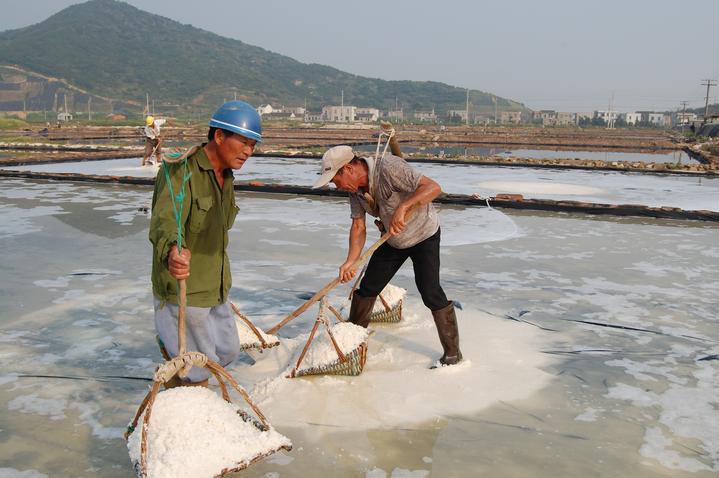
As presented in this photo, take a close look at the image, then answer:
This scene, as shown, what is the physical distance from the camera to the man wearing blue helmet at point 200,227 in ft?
7.97

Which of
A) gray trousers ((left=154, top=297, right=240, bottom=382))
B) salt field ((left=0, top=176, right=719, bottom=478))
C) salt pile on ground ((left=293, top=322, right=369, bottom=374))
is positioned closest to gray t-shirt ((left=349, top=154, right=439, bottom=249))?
salt pile on ground ((left=293, top=322, right=369, bottom=374))

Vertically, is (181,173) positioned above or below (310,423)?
above

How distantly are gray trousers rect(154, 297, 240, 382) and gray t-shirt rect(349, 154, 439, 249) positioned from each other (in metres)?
1.14

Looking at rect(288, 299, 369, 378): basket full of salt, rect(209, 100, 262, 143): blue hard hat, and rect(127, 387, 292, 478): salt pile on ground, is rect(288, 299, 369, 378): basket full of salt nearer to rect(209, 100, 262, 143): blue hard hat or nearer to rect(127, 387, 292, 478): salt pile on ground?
rect(127, 387, 292, 478): salt pile on ground

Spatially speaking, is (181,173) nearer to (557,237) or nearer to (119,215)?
(557,237)

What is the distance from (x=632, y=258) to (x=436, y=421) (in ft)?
15.3

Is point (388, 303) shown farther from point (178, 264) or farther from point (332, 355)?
point (178, 264)

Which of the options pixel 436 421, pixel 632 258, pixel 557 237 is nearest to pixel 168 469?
pixel 436 421

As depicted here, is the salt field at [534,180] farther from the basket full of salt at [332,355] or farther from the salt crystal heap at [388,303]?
the basket full of salt at [332,355]

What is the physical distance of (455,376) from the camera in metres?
3.69

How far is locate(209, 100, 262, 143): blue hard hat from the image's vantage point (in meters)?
2.49

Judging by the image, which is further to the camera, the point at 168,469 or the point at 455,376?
the point at 455,376

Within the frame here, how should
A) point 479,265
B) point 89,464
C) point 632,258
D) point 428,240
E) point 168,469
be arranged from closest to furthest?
1. point 168,469
2. point 89,464
3. point 428,240
4. point 479,265
5. point 632,258

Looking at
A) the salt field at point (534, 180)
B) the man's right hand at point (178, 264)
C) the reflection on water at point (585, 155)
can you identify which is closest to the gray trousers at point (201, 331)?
the man's right hand at point (178, 264)
